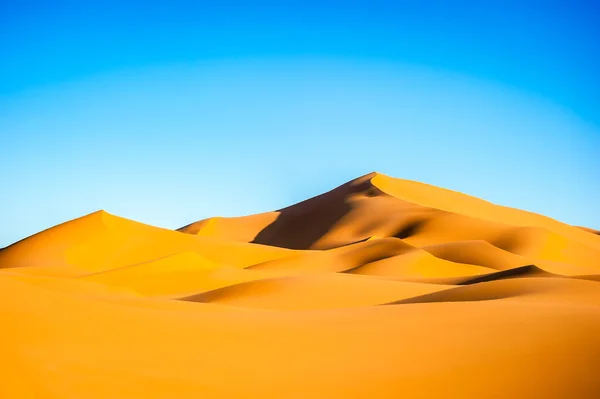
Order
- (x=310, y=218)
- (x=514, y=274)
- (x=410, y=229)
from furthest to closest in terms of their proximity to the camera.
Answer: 1. (x=310, y=218)
2. (x=410, y=229)
3. (x=514, y=274)

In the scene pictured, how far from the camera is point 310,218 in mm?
73062

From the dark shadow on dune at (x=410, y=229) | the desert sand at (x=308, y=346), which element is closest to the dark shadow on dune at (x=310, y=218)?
the dark shadow on dune at (x=410, y=229)

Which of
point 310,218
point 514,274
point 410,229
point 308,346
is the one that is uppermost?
point 310,218

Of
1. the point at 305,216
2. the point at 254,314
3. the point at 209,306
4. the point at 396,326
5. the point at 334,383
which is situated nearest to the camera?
the point at 334,383

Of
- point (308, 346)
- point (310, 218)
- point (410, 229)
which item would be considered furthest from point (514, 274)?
point (310, 218)

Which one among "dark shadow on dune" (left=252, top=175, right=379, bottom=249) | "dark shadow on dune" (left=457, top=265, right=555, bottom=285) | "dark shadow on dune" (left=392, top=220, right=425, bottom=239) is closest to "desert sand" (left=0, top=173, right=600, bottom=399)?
"dark shadow on dune" (left=457, top=265, right=555, bottom=285)

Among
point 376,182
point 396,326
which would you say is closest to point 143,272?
point 396,326

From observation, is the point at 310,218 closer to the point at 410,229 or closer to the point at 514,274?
the point at 410,229

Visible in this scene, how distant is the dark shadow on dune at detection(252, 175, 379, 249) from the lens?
66.9 metres

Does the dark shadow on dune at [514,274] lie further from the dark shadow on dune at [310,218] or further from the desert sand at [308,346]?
the dark shadow on dune at [310,218]

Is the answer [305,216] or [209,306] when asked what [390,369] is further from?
[305,216]

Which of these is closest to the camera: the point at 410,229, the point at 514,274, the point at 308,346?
the point at 308,346

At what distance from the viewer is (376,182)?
252 ft

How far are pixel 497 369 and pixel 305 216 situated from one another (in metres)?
66.6
